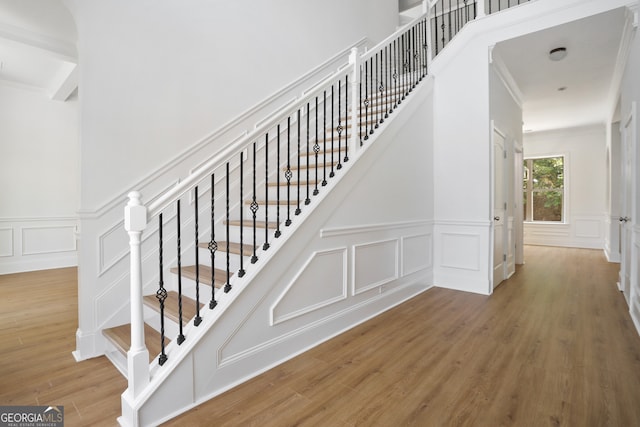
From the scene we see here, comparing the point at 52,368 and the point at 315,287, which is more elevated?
the point at 315,287

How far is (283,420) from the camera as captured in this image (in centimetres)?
→ 165

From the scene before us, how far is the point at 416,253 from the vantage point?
12.8 feet

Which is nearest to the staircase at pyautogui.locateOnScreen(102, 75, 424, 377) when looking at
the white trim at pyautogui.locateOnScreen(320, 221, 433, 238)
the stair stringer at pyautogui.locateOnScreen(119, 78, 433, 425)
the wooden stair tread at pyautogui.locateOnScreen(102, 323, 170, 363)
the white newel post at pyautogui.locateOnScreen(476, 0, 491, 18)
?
the wooden stair tread at pyautogui.locateOnScreen(102, 323, 170, 363)

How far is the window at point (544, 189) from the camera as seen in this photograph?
27.6 ft

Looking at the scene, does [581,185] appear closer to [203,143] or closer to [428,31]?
[428,31]

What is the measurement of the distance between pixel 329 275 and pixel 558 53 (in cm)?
392

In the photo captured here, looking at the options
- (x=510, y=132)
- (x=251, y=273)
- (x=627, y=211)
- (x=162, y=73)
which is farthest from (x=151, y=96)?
(x=627, y=211)

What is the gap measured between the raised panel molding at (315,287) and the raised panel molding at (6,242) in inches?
224

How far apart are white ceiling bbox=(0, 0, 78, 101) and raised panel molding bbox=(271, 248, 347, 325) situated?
2.80 metres

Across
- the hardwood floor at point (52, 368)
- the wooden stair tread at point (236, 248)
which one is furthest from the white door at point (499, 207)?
the hardwood floor at point (52, 368)

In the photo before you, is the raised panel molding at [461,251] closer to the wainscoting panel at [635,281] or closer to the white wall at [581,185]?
the wainscoting panel at [635,281]

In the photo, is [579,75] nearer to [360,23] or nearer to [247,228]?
[360,23]

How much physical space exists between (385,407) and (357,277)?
1.28m

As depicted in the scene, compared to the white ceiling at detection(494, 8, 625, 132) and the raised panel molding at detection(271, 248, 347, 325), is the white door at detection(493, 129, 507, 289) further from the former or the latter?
the raised panel molding at detection(271, 248, 347, 325)
